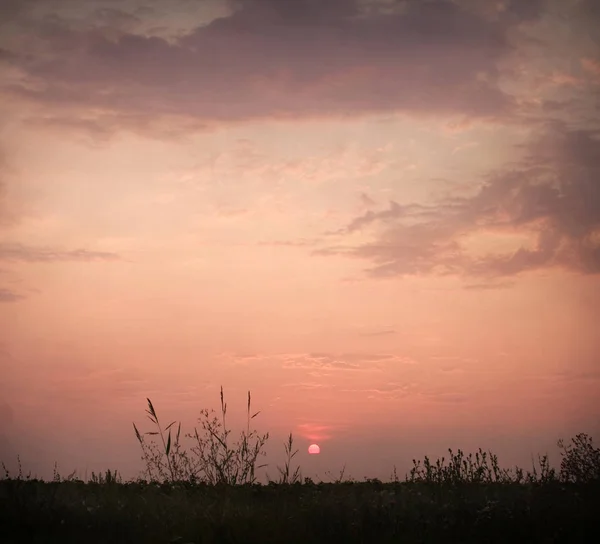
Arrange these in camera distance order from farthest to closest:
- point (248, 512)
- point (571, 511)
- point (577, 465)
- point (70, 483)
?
point (577, 465) → point (70, 483) → point (571, 511) → point (248, 512)

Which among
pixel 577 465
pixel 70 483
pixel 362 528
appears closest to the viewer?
pixel 362 528

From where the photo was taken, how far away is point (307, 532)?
920 centimetres

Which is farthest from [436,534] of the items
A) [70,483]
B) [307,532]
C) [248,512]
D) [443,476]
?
[70,483]

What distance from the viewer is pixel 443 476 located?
13.1 m

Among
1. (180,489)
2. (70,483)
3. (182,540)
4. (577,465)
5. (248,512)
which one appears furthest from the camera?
(577,465)

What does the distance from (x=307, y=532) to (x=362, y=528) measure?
939mm

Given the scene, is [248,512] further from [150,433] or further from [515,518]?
[515,518]

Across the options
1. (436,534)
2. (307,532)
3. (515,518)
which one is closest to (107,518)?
(307,532)

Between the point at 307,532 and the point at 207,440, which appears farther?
→ the point at 207,440

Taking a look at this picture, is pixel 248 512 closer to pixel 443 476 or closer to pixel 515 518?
pixel 515 518

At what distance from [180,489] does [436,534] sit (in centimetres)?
436

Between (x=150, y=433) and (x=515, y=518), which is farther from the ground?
(x=150, y=433)

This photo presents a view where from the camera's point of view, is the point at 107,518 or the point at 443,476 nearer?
the point at 107,518

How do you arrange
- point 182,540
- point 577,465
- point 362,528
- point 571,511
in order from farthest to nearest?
point 577,465 → point 571,511 → point 362,528 → point 182,540
